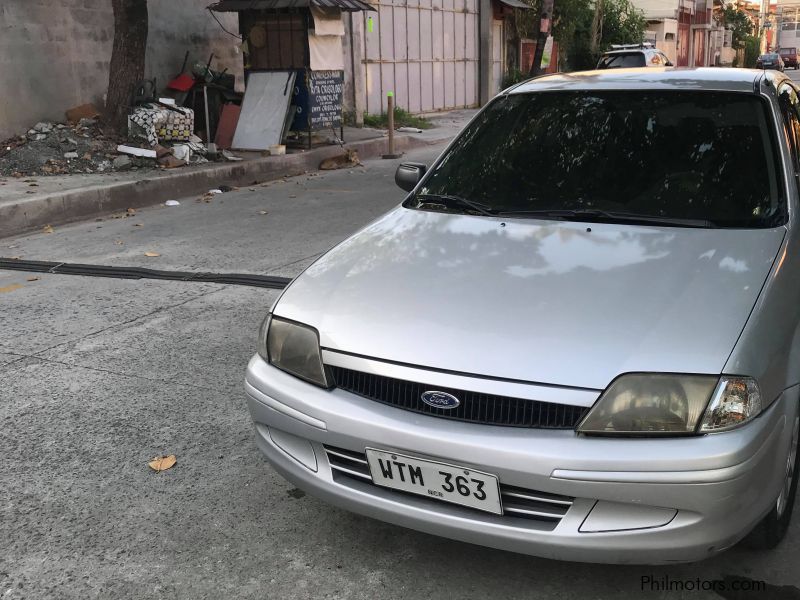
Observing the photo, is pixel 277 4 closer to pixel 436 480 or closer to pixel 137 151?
pixel 137 151

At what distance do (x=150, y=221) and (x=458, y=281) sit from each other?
23.3 feet

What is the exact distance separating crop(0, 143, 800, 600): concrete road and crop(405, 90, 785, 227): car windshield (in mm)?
1280

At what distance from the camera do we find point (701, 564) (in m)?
2.68

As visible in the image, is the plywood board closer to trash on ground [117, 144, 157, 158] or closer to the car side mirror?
trash on ground [117, 144, 157, 158]

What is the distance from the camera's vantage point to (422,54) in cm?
2138

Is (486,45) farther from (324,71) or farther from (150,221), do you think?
(150,221)

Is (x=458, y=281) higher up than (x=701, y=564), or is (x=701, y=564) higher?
(x=458, y=281)

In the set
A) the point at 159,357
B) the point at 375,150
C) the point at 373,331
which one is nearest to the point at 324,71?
the point at 375,150

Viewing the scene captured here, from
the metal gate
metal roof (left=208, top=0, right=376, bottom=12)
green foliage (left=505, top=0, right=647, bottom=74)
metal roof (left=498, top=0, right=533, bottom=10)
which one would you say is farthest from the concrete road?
green foliage (left=505, top=0, right=647, bottom=74)

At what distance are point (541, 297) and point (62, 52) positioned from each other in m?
11.6

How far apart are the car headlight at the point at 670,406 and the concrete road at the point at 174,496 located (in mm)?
659

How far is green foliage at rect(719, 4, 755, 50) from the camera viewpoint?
56.6 metres

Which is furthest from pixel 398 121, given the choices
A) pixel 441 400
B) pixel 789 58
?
pixel 789 58

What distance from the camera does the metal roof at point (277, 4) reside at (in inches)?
503
